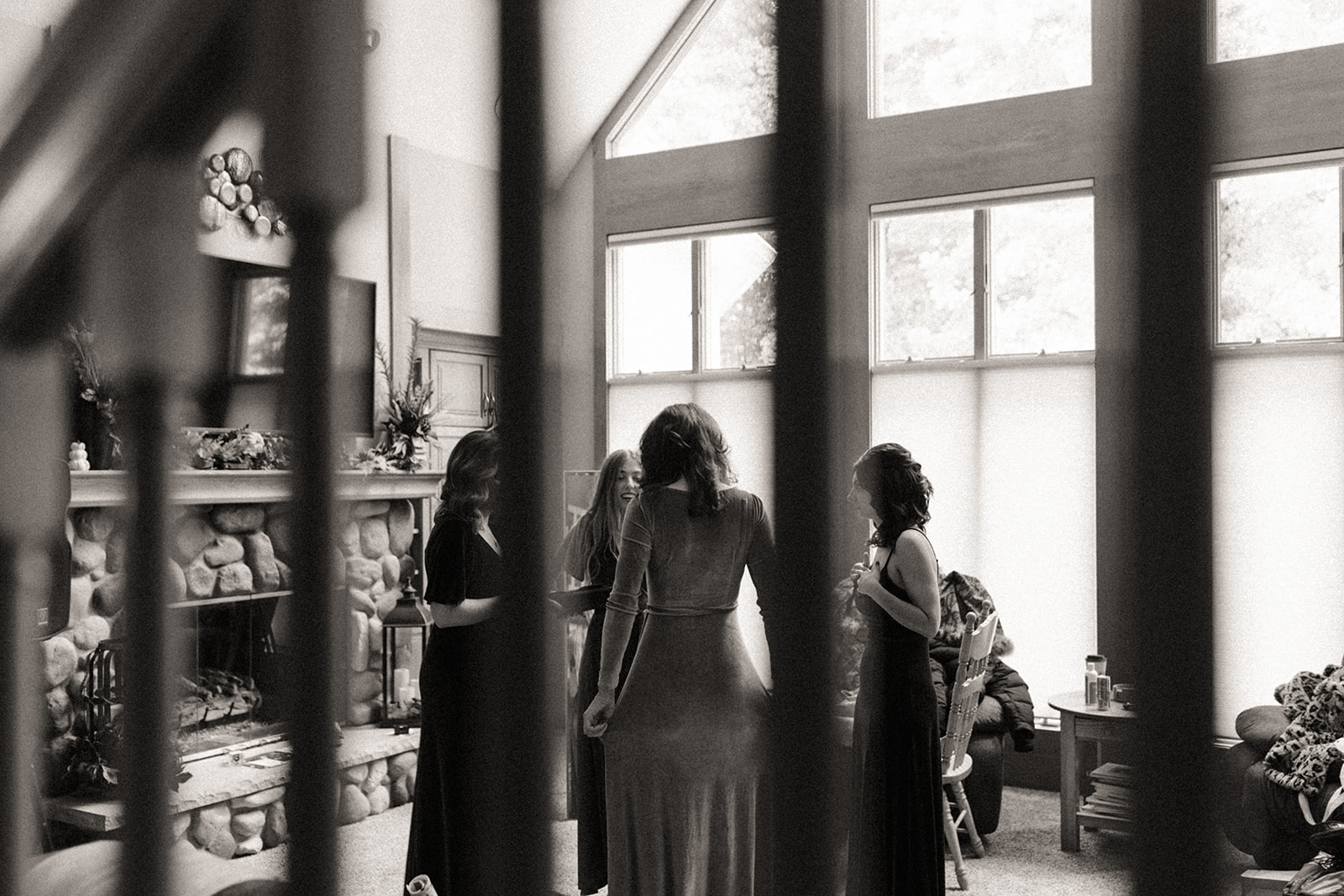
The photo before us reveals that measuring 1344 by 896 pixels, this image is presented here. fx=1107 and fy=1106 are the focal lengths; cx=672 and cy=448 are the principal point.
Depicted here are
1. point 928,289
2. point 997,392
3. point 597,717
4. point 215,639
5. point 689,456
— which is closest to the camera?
point 689,456

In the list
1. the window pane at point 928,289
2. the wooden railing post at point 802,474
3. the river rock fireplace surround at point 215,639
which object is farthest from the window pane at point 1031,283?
the wooden railing post at point 802,474

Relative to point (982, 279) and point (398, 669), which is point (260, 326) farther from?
point (982, 279)

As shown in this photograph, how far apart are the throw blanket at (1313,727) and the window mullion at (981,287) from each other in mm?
2240

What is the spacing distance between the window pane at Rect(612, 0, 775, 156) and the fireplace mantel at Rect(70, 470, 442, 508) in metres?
0.22

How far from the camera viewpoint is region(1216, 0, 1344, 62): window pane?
30 cm

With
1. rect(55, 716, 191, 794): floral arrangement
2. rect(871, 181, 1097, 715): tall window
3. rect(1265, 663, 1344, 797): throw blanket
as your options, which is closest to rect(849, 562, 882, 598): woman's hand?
rect(1265, 663, 1344, 797): throw blanket

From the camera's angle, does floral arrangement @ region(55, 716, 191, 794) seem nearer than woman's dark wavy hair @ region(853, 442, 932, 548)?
No

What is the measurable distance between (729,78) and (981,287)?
586 centimetres

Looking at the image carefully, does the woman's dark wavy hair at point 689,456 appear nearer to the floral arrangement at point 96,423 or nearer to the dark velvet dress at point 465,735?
the dark velvet dress at point 465,735

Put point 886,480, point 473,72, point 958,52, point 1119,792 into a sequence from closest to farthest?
point 1119,792, point 473,72, point 886,480, point 958,52

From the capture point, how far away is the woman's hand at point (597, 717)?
3.20 feet

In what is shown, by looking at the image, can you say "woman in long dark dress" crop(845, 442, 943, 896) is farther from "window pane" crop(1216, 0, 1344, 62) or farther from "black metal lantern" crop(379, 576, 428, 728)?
"black metal lantern" crop(379, 576, 428, 728)

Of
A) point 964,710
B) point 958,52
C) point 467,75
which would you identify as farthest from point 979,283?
point 467,75

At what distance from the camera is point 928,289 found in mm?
6059
